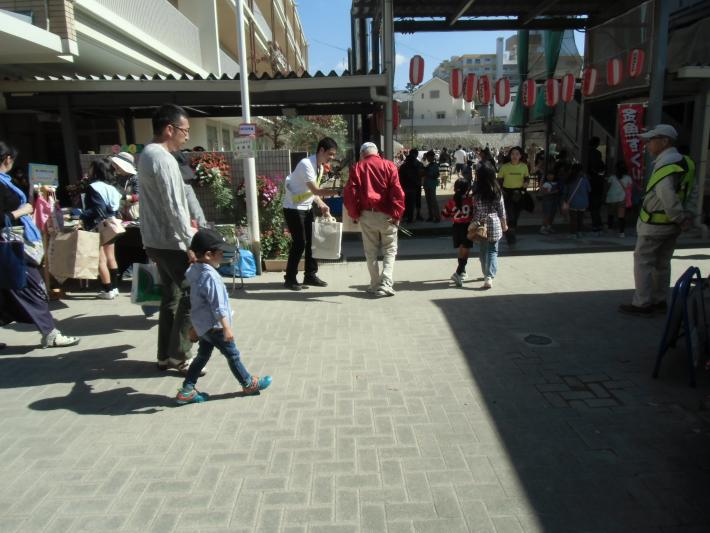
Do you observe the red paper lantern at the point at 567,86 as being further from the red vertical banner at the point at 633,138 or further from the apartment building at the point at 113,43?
the apartment building at the point at 113,43

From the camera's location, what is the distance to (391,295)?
21.7 feet

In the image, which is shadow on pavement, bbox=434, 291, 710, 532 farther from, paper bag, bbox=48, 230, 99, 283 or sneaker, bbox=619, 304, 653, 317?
paper bag, bbox=48, 230, 99, 283

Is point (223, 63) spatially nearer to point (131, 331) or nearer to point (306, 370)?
point (131, 331)

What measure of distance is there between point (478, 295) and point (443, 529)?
435 centimetres

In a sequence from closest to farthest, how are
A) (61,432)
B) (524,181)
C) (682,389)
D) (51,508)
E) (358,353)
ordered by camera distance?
(51,508) → (61,432) → (682,389) → (358,353) → (524,181)

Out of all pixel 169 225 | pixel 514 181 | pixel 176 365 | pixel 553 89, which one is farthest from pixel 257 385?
pixel 553 89

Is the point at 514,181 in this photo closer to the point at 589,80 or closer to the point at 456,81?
the point at 456,81

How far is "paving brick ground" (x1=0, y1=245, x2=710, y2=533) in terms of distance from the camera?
2594 millimetres

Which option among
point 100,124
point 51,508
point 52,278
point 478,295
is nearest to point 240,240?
point 52,278

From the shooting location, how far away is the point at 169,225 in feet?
12.9

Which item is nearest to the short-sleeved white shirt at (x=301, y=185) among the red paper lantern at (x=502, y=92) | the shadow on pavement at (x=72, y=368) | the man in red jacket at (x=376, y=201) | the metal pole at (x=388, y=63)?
the man in red jacket at (x=376, y=201)

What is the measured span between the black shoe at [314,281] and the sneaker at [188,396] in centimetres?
353

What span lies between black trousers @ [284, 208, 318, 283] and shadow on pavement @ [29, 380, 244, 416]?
3192 millimetres

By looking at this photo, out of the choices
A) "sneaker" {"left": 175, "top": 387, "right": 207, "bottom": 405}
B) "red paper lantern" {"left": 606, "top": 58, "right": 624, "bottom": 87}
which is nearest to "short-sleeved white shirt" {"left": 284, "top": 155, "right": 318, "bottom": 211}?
"sneaker" {"left": 175, "top": 387, "right": 207, "bottom": 405}
